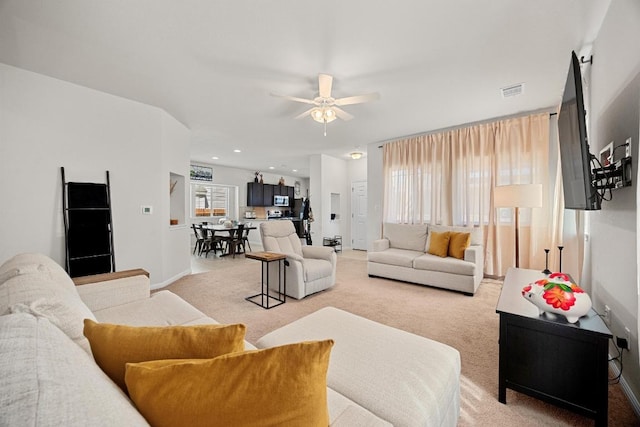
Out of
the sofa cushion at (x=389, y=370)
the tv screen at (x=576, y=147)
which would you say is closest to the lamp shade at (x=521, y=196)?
the tv screen at (x=576, y=147)

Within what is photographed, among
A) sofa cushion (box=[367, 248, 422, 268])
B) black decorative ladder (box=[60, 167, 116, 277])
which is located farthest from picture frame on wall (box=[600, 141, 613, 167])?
black decorative ladder (box=[60, 167, 116, 277])

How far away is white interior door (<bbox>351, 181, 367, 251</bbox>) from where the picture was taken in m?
7.55

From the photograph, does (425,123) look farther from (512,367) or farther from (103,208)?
(103,208)

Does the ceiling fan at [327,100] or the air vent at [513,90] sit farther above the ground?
the air vent at [513,90]

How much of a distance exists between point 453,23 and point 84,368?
2.88 m

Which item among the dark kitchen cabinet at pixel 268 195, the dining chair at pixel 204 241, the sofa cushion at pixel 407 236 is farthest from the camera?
the dark kitchen cabinet at pixel 268 195

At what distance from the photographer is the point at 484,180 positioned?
4414 mm

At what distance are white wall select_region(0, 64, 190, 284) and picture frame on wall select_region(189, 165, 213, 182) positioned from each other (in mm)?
3815

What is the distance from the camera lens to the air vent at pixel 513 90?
125 inches

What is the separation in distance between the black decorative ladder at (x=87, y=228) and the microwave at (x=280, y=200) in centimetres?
652

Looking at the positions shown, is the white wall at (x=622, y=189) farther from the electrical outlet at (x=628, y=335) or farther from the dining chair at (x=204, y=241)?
the dining chair at (x=204, y=241)

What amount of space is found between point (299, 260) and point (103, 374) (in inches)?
106

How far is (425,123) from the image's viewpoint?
454 cm

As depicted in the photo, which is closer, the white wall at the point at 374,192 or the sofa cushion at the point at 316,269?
the sofa cushion at the point at 316,269
